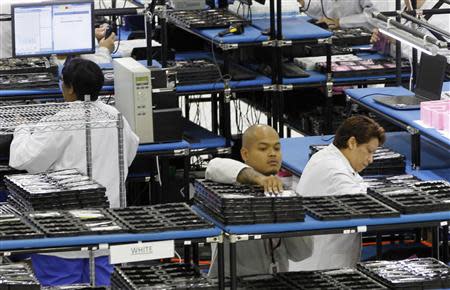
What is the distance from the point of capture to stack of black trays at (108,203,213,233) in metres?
6.89

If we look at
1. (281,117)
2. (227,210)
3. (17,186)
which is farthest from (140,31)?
(227,210)

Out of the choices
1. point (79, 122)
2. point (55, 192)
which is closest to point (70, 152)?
point (79, 122)

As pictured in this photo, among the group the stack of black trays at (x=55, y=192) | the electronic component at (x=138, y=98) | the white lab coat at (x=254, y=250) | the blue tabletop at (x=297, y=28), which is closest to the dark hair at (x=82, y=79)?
the electronic component at (x=138, y=98)

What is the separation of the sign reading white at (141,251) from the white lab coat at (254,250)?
0.56m

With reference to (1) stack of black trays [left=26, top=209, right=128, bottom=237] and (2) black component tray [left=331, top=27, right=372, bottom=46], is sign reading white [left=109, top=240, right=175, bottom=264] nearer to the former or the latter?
(1) stack of black trays [left=26, top=209, right=128, bottom=237]

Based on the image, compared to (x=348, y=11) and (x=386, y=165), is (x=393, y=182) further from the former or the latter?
(x=348, y=11)

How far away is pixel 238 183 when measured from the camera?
24.3 feet

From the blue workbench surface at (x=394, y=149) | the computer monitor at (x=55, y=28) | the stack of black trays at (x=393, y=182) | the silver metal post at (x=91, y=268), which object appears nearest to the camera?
the stack of black trays at (x=393, y=182)

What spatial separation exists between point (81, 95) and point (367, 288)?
10.2ft

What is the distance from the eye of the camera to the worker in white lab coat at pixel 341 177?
26.1 ft

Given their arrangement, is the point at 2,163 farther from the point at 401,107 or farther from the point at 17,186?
the point at 401,107

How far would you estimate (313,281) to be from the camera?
7.23 m

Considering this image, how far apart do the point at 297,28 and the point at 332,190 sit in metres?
4.38

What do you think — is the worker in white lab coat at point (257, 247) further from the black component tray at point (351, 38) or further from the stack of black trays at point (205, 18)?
the black component tray at point (351, 38)
